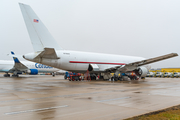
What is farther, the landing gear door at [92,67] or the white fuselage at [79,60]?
the landing gear door at [92,67]

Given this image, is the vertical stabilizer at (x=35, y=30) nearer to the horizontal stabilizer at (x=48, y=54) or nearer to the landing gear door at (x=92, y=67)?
the horizontal stabilizer at (x=48, y=54)

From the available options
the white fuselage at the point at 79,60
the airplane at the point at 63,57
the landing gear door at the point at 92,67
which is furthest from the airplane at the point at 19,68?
the landing gear door at the point at 92,67

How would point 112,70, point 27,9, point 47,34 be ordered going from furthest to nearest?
1. point 112,70
2. point 47,34
3. point 27,9

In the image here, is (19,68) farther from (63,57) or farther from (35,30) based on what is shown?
(35,30)

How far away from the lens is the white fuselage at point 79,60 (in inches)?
818

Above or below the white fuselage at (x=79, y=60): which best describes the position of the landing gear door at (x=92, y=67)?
below

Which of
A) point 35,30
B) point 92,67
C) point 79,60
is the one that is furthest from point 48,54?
point 92,67

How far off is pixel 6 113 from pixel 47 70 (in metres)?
37.9

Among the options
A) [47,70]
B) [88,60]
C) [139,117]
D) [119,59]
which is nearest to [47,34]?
[88,60]

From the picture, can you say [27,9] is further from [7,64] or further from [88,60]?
[7,64]

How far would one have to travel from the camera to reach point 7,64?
40.3 meters

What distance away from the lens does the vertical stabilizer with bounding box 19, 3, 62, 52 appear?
17.9 m

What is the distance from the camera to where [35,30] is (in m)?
18.5

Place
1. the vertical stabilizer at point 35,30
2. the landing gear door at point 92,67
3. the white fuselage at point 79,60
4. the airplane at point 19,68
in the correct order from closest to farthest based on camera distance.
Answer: the vertical stabilizer at point 35,30 → the white fuselage at point 79,60 → the landing gear door at point 92,67 → the airplane at point 19,68
